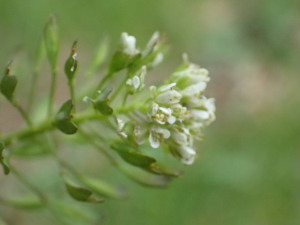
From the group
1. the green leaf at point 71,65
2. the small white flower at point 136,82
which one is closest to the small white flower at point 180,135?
the small white flower at point 136,82

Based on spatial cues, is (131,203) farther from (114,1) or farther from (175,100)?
(114,1)

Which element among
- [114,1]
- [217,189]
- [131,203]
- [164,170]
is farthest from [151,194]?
[114,1]

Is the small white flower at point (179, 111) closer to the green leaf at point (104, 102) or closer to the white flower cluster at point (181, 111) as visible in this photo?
the white flower cluster at point (181, 111)

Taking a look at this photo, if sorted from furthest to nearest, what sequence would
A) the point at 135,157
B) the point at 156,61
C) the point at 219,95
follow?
the point at 219,95
the point at 156,61
the point at 135,157

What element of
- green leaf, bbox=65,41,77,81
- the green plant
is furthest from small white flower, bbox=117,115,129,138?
green leaf, bbox=65,41,77,81

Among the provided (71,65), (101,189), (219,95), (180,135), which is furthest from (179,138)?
(219,95)

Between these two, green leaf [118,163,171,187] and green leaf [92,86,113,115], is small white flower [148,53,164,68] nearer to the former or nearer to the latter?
green leaf [92,86,113,115]

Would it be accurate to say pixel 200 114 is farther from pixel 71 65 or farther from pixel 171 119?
pixel 71 65

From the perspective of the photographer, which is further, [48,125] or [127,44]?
[48,125]
